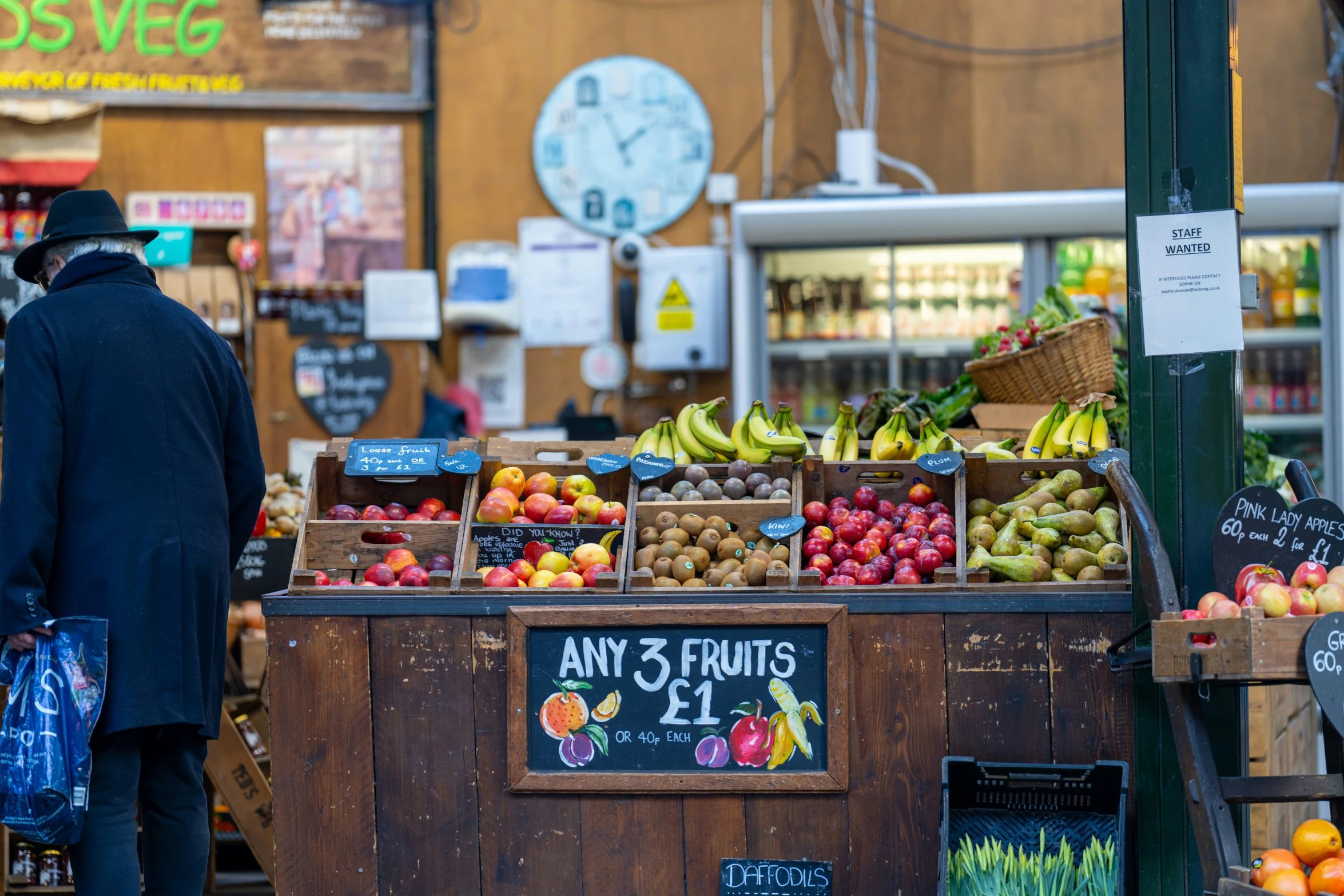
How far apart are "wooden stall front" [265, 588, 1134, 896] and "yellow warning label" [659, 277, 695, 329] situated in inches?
151

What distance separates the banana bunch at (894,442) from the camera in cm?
370

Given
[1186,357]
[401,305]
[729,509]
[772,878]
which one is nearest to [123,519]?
[729,509]

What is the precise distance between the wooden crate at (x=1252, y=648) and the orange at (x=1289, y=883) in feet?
1.17

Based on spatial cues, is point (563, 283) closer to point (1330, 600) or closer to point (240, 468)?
point (240, 468)

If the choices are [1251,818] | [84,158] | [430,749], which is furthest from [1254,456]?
[84,158]

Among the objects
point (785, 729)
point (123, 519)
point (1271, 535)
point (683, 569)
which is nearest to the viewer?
point (1271, 535)

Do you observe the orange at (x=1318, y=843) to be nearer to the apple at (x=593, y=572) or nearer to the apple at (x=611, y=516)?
the apple at (x=593, y=572)

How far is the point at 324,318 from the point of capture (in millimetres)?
6801

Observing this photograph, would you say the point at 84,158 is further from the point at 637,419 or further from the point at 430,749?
the point at 430,749

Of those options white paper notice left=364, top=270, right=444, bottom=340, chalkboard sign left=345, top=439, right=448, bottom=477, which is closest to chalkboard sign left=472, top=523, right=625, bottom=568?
chalkboard sign left=345, top=439, right=448, bottom=477

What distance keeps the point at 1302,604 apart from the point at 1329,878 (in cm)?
49

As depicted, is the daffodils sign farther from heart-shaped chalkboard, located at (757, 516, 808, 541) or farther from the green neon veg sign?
heart-shaped chalkboard, located at (757, 516, 808, 541)

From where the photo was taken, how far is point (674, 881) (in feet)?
10.1

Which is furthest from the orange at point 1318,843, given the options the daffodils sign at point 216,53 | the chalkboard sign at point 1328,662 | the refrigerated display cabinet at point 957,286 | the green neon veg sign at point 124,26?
the green neon veg sign at point 124,26
